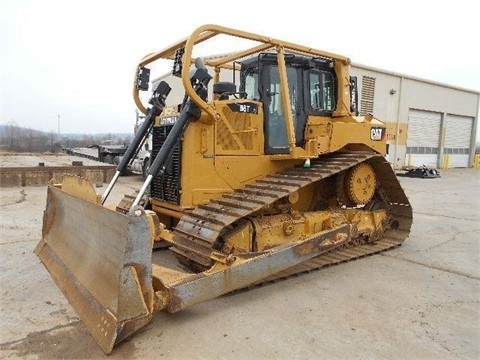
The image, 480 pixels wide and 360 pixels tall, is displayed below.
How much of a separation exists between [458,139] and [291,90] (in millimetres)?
26672

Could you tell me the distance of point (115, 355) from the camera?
316 centimetres

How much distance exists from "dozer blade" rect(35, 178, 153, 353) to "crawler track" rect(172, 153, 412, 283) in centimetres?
99

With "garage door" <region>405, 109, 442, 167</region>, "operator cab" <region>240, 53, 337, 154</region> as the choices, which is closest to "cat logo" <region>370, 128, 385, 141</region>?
"operator cab" <region>240, 53, 337, 154</region>

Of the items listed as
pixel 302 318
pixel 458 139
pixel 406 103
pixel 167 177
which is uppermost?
pixel 406 103

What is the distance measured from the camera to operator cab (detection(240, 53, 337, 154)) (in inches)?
211

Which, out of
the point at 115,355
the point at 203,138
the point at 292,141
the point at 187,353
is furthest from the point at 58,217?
the point at 292,141

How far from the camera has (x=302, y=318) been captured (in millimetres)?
3848

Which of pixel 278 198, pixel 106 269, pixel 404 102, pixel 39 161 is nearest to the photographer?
pixel 106 269

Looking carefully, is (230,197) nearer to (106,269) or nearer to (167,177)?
(167,177)

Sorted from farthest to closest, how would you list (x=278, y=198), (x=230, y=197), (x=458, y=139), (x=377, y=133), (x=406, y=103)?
1. (x=458, y=139)
2. (x=406, y=103)
3. (x=377, y=133)
4. (x=230, y=197)
5. (x=278, y=198)

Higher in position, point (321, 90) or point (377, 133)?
point (321, 90)

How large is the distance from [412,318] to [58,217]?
420 cm

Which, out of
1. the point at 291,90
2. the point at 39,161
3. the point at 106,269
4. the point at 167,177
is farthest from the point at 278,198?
the point at 39,161

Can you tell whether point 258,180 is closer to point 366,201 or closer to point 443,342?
point 366,201
